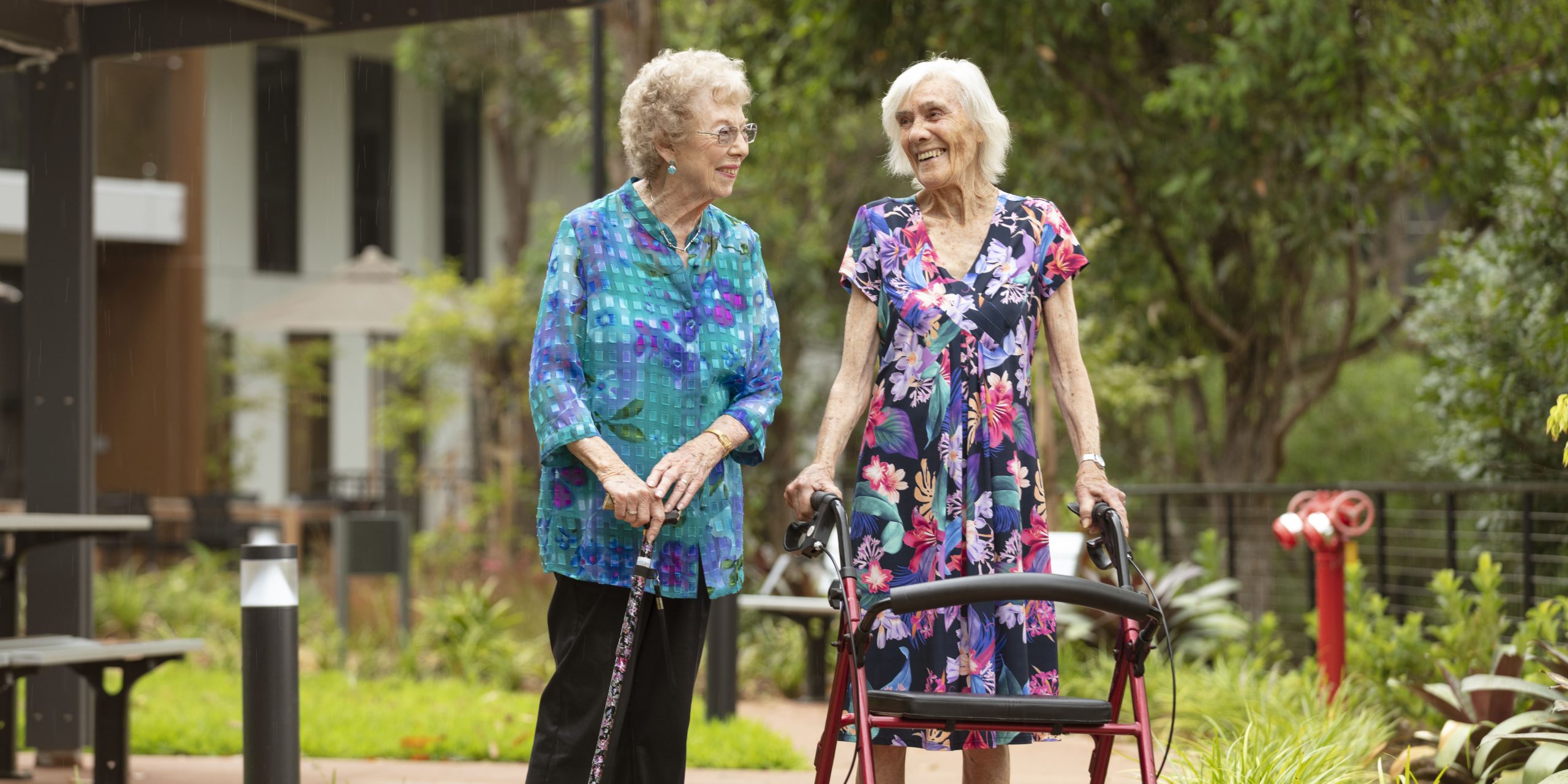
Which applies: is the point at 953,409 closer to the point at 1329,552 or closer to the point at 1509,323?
the point at 1329,552

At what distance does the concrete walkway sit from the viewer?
5.38m

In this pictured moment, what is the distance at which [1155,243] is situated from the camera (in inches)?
405

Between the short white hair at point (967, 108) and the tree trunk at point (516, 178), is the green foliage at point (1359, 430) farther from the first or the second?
the short white hair at point (967, 108)

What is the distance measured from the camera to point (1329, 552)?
5883 millimetres

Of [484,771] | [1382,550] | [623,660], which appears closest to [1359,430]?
[1382,550]

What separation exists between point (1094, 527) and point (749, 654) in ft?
20.0

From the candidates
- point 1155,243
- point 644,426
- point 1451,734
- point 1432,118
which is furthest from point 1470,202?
point 644,426

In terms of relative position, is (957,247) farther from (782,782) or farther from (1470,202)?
(1470,202)

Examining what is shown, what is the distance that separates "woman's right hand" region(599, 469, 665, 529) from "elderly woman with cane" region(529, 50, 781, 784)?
4 centimetres

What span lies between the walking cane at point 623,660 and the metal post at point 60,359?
3.54 metres

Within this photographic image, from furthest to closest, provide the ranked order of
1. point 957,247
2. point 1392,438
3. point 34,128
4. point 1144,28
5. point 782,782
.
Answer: point 1392,438
point 1144,28
point 34,128
point 782,782
point 957,247

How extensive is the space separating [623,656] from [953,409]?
A: 2.91 ft

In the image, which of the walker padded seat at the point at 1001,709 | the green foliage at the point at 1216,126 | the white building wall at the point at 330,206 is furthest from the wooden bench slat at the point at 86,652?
the white building wall at the point at 330,206

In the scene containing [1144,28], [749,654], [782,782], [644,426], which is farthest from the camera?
[1144,28]
